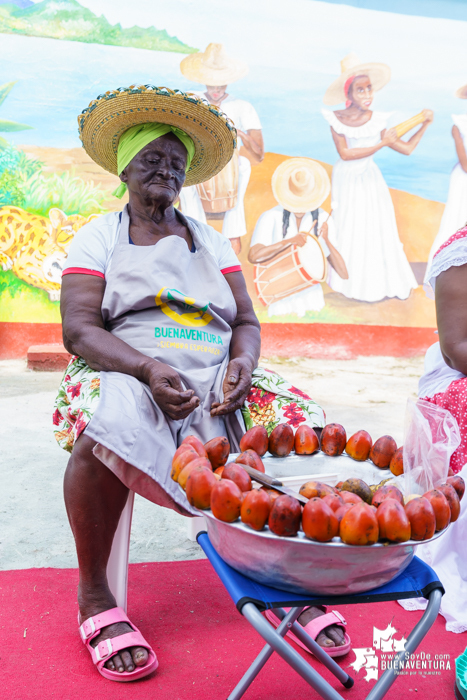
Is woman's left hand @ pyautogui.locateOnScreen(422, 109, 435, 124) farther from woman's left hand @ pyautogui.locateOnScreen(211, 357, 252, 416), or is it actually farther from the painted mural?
woman's left hand @ pyautogui.locateOnScreen(211, 357, 252, 416)

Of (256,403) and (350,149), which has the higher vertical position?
Answer: (350,149)

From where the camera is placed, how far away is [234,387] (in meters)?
2.05

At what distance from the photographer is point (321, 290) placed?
7.93 meters

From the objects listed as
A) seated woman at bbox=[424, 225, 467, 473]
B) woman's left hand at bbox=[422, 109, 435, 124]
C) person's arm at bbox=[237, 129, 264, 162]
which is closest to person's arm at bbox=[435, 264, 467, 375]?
seated woman at bbox=[424, 225, 467, 473]

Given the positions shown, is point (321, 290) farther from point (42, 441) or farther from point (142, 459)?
point (142, 459)

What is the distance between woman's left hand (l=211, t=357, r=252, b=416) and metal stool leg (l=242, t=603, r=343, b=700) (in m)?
0.92

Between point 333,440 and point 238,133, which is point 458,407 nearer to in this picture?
point 333,440

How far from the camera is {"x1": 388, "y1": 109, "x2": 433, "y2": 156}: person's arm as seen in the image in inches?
325

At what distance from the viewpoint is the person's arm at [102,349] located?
1815mm

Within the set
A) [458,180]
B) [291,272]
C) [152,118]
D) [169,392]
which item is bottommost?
[169,392]

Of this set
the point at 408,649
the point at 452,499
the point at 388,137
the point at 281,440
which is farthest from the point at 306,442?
the point at 388,137

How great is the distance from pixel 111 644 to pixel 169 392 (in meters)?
0.75

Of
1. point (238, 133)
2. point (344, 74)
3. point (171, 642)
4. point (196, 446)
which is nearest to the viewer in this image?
point (196, 446)
